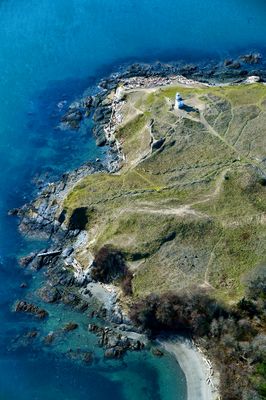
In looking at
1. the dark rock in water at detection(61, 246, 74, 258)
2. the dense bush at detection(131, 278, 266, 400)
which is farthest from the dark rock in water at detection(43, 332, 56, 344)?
the dark rock in water at detection(61, 246, 74, 258)

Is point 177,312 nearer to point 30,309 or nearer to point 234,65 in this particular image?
point 30,309

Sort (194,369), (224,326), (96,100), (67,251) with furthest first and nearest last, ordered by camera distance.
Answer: (96,100), (67,251), (194,369), (224,326)

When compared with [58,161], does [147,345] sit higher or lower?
lower

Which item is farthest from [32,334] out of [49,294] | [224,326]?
[224,326]

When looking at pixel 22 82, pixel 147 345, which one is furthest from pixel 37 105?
pixel 147 345

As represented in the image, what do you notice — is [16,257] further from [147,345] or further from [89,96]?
[89,96]

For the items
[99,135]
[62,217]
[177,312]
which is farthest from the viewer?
[99,135]
